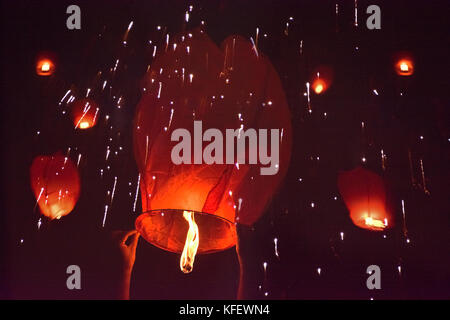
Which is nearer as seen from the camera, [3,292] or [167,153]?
[167,153]

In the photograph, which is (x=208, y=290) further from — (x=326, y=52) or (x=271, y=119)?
(x=326, y=52)

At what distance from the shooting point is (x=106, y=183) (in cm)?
313

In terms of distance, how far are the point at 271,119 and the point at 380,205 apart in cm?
67

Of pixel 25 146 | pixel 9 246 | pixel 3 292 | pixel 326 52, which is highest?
pixel 326 52

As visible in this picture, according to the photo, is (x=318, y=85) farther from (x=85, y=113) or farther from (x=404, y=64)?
(x=85, y=113)

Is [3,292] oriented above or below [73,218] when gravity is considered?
below

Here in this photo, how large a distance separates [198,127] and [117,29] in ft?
2.37

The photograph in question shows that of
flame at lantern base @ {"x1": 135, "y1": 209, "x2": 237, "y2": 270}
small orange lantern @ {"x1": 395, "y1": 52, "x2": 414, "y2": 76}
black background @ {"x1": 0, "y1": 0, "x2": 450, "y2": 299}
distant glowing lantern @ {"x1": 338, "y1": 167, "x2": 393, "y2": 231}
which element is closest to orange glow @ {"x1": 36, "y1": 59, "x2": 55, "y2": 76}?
black background @ {"x1": 0, "y1": 0, "x2": 450, "y2": 299}

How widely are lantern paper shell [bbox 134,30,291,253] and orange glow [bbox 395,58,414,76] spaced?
22.5 inches

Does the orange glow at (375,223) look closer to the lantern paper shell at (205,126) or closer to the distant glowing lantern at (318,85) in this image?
the lantern paper shell at (205,126)

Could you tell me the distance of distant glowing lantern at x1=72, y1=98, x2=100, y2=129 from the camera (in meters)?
3.11

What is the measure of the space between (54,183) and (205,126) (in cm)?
86

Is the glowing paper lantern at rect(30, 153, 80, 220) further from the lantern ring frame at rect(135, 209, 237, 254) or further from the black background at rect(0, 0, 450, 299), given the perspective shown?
the lantern ring frame at rect(135, 209, 237, 254)

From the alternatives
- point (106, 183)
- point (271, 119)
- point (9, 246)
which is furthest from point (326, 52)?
point (9, 246)
